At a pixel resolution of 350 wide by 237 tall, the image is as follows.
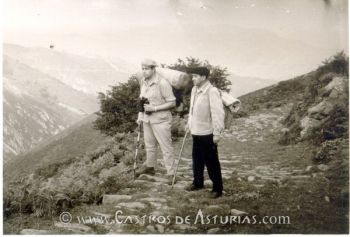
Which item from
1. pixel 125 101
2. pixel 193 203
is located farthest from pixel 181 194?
pixel 125 101

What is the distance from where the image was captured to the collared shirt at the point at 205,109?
589cm

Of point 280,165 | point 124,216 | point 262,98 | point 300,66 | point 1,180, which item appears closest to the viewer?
point 124,216

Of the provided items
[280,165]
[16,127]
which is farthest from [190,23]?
[16,127]

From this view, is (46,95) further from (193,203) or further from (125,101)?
(193,203)

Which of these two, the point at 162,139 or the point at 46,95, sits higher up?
the point at 46,95

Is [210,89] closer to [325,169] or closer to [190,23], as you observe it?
[325,169]

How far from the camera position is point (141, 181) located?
7.22 metres

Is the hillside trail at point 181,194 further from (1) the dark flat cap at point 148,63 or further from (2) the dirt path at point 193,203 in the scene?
(1) the dark flat cap at point 148,63

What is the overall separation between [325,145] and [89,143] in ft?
79.0

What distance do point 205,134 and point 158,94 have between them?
4.33 ft

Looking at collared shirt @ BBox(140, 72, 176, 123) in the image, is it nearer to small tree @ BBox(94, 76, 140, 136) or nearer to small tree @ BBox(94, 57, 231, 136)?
small tree @ BBox(94, 57, 231, 136)

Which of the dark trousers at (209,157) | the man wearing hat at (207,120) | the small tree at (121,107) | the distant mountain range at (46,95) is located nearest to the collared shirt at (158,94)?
the man wearing hat at (207,120)

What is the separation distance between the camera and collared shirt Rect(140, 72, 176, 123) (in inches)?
272

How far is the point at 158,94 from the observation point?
6945 millimetres
